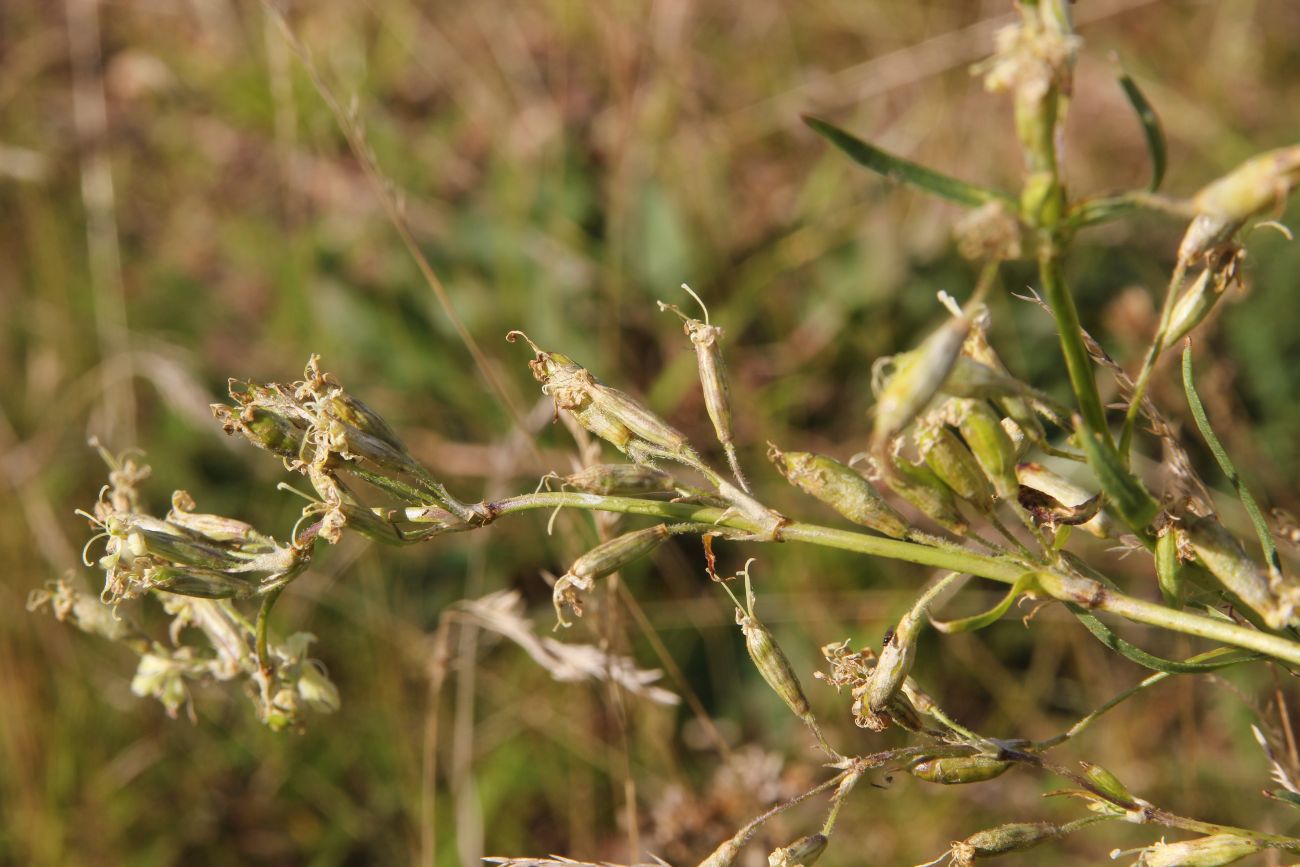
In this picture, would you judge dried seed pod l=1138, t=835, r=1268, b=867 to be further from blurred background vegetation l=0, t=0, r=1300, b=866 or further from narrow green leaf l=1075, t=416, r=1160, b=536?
blurred background vegetation l=0, t=0, r=1300, b=866

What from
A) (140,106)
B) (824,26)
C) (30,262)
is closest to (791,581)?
(824,26)

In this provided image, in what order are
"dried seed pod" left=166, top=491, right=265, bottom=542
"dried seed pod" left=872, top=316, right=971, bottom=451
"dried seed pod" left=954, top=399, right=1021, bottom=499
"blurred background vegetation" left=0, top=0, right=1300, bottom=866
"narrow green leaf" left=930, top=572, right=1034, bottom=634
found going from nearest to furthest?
"dried seed pod" left=872, top=316, right=971, bottom=451 < "narrow green leaf" left=930, top=572, right=1034, bottom=634 < "dried seed pod" left=954, top=399, right=1021, bottom=499 < "dried seed pod" left=166, top=491, right=265, bottom=542 < "blurred background vegetation" left=0, top=0, right=1300, bottom=866

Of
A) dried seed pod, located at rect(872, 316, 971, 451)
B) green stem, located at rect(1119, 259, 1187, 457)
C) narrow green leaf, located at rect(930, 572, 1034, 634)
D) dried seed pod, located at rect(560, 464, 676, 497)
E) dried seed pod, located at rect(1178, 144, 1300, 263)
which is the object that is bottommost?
narrow green leaf, located at rect(930, 572, 1034, 634)

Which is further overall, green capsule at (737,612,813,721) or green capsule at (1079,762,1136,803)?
green capsule at (737,612,813,721)

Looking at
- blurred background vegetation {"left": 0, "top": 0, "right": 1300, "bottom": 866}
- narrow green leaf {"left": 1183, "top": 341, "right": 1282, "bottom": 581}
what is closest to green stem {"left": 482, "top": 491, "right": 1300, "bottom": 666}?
narrow green leaf {"left": 1183, "top": 341, "right": 1282, "bottom": 581}

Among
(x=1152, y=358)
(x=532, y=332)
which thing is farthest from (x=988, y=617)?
(x=532, y=332)

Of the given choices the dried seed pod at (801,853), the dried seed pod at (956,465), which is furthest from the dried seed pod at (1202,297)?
the dried seed pod at (801,853)
